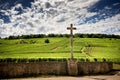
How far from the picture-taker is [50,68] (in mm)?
22453

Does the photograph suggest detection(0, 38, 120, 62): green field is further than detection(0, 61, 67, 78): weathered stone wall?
Yes

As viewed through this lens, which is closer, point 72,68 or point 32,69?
point 32,69

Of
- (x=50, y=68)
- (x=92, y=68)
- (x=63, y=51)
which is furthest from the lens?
(x=63, y=51)

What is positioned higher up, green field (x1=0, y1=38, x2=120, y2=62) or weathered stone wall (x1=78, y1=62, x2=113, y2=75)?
weathered stone wall (x1=78, y1=62, x2=113, y2=75)

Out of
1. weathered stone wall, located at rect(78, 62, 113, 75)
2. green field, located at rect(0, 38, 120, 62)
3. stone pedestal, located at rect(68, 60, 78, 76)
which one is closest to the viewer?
stone pedestal, located at rect(68, 60, 78, 76)

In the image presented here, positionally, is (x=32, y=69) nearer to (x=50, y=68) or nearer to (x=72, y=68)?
(x=50, y=68)

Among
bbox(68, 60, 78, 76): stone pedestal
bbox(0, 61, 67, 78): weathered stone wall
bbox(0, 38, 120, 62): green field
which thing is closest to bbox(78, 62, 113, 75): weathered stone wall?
bbox(68, 60, 78, 76): stone pedestal

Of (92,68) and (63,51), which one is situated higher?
(92,68)

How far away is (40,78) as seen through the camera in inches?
813

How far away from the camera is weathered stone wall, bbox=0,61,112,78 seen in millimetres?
21484

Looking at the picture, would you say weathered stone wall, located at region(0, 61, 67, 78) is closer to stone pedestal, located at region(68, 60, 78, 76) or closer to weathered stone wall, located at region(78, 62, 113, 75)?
stone pedestal, located at region(68, 60, 78, 76)

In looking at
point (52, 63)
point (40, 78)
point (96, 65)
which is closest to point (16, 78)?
point (40, 78)

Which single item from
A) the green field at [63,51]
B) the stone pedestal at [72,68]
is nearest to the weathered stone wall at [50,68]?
the stone pedestal at [72,68]

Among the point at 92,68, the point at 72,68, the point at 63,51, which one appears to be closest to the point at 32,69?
the point at 72,68
